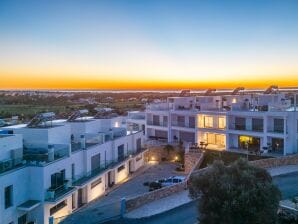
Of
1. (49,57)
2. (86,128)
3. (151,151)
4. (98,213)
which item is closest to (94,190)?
(86,128)

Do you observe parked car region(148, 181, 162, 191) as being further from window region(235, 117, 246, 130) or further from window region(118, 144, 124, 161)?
window region(235, 117, 246, 130)

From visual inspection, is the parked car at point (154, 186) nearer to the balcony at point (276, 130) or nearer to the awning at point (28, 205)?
the awning at point (28, 205)

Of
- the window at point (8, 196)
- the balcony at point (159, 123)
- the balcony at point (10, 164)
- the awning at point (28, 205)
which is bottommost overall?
the awning at point (28, 205)

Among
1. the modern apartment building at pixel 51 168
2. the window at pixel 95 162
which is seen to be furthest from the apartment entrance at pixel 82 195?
the window at pixel 95 162

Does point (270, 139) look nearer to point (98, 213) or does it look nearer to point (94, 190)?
point (94, 190)

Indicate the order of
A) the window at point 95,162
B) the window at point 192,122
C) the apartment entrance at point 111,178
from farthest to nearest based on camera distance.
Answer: the window at point 192,122, the apartment entrance at point 111,178, the window at point 95,162
